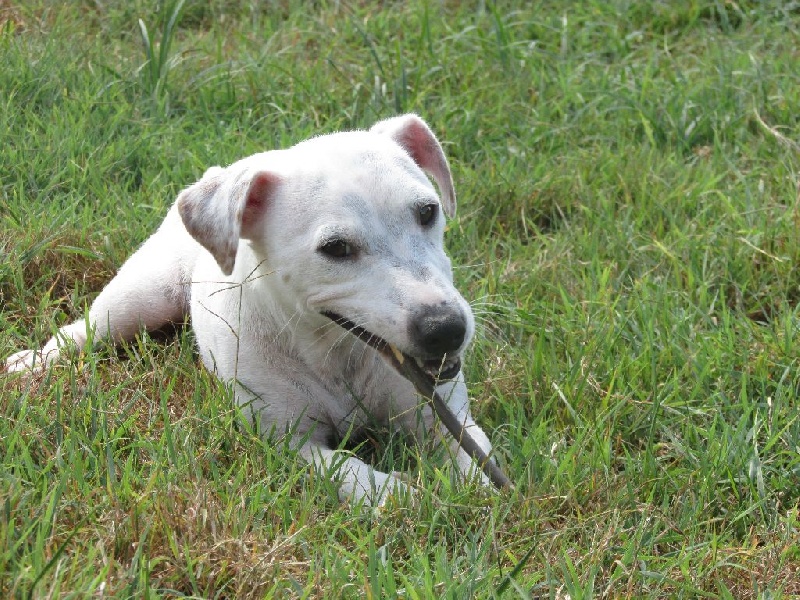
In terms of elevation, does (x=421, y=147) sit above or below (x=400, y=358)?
above

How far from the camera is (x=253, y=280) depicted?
375 centimetres

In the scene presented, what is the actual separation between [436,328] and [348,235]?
0.39 meters

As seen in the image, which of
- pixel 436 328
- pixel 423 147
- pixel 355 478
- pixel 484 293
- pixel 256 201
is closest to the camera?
pixel 436 328

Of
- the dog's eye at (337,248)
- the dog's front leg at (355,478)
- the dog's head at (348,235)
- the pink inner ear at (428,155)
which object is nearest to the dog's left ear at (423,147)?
the pink inner ear at (428,155)

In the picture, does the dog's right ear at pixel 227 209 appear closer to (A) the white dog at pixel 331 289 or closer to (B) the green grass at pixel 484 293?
(A) the white dog at pixel 331 289

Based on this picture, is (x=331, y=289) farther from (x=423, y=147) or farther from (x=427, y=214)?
(x=423, y=147)

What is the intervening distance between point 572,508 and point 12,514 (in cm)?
149

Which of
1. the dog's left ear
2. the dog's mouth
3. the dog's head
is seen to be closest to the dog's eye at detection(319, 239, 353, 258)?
the dog's head

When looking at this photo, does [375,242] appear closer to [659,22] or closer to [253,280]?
[253,280]

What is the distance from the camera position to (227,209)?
11.8 ft

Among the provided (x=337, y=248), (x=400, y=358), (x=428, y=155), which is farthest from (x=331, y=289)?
(x=428, y=155)

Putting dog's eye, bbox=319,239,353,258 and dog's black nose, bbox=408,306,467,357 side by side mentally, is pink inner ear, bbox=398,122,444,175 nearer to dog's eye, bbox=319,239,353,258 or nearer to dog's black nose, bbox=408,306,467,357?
dog's eye, bbox=319,239,353,258

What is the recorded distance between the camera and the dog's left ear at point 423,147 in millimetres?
4129

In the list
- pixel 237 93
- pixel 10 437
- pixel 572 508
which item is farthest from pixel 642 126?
pixel 10 437
